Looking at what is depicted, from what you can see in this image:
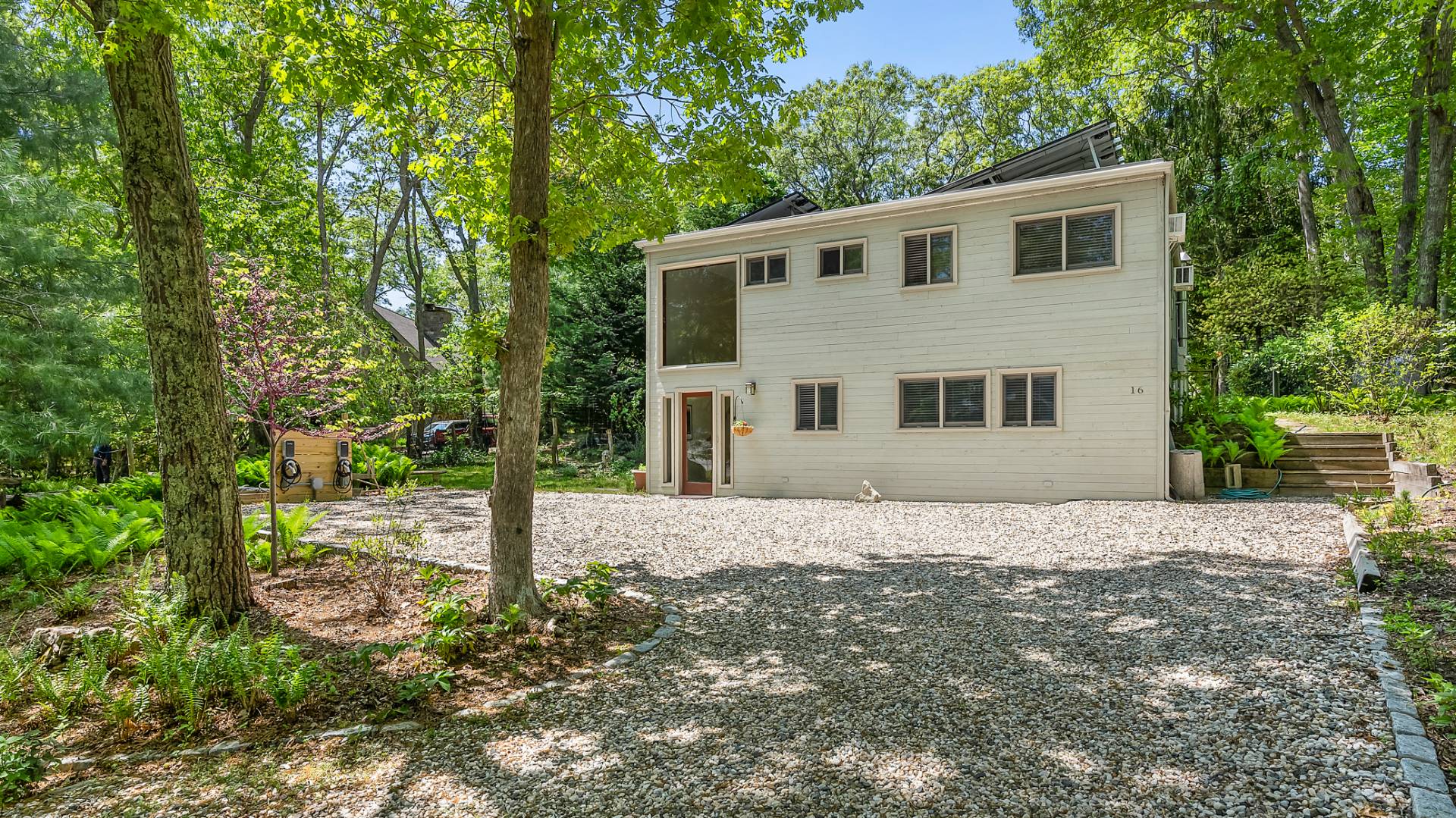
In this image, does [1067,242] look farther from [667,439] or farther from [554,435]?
[554,435]

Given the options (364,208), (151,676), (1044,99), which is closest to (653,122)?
(151,676)

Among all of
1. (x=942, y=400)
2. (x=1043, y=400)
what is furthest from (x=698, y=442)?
(x=1043, y=400)

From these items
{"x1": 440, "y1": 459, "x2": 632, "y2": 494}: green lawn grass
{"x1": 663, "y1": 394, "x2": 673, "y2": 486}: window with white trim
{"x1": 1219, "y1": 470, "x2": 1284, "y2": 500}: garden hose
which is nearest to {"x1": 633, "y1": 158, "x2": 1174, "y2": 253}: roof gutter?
{"x1": 663, "y1": 394, "x2": 673, "y2": 486}: window with white trim

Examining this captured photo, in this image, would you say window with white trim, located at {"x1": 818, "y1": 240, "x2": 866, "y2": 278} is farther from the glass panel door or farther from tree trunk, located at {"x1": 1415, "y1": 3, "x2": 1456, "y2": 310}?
tree trunk, located at {"x1": 1415, "y1": 3, "x2": 1456, "y2": 310}

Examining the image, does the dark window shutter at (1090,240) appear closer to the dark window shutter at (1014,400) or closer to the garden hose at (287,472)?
the dark window shutter at (1014,400)

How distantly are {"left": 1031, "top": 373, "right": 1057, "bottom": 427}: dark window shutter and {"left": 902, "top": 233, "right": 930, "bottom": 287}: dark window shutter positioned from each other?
2.50 m

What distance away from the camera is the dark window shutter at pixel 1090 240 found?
10898mm

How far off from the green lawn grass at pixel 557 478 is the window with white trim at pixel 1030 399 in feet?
25.2

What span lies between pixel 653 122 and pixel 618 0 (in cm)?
138

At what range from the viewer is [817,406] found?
42.6 ft

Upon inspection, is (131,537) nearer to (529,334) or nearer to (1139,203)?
(529,334)

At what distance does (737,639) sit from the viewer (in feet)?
15.4

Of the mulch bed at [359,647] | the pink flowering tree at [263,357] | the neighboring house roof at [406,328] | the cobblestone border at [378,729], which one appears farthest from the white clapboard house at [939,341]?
the neighboring house roof at [406,328]

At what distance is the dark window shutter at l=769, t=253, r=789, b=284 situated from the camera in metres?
13.4
